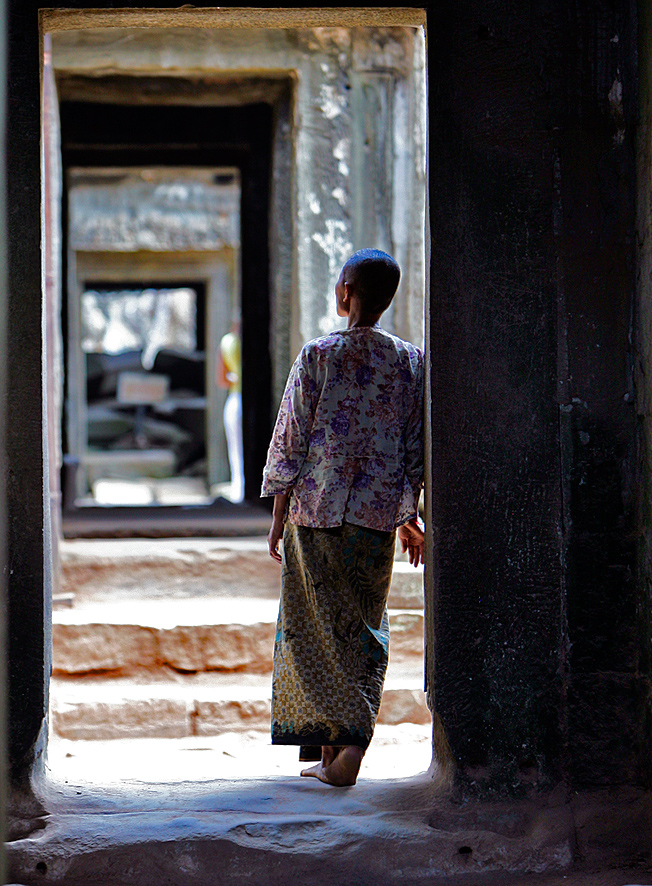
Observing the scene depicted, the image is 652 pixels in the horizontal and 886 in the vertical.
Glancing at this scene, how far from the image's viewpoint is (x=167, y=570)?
4.71 m

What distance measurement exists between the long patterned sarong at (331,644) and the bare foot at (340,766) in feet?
0.12

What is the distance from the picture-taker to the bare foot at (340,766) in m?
2.79

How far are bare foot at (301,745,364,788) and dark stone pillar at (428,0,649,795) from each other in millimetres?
310

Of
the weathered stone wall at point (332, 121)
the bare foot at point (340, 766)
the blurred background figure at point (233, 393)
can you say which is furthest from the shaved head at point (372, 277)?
the blurred background figure at point (233, 393)

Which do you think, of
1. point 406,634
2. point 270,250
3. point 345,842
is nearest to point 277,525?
point 345,842

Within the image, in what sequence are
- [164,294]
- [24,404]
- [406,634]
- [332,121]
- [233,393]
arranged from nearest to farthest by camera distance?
[24,404], [406,634], [332,121], [233,393], [164,294]

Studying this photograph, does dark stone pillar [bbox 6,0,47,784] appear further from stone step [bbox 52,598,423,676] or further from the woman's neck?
stone step [bbox 52,598,423,676]

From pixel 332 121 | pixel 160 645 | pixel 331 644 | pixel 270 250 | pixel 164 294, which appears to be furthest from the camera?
pixel 164 294

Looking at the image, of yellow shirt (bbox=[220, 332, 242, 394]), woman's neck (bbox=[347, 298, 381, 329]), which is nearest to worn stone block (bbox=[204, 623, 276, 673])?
woman's neck (bbox=[347, 298, 381, 329])

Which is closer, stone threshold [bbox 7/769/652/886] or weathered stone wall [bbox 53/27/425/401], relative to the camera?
stone threshold [bbox 7/769/652/886]

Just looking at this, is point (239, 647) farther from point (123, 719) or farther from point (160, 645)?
point (123, 719)

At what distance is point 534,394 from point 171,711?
213 cm

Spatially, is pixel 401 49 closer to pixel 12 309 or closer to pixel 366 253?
pixel 366 253

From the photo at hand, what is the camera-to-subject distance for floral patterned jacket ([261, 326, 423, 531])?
2.75 m
